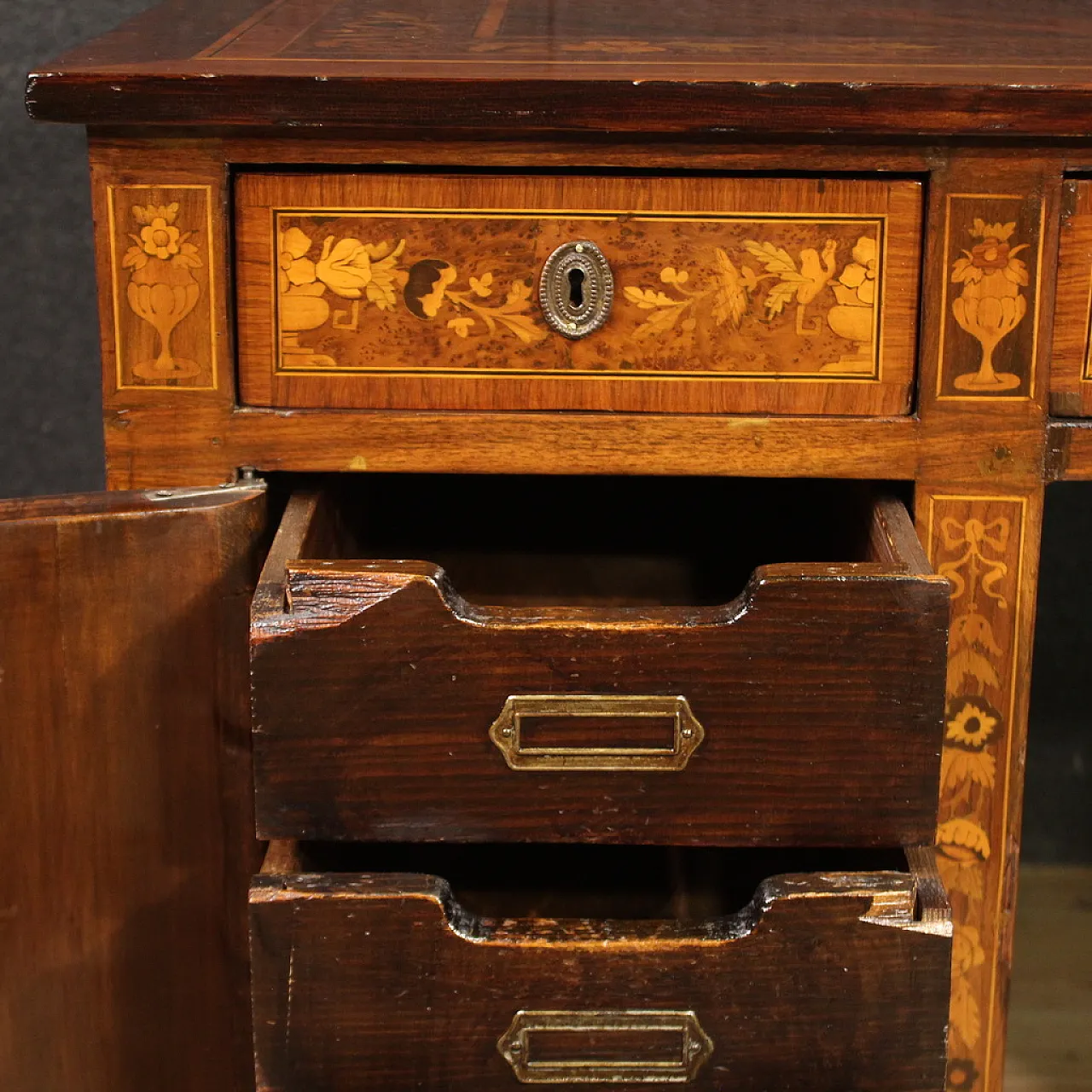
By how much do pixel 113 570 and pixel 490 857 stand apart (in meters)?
0.47

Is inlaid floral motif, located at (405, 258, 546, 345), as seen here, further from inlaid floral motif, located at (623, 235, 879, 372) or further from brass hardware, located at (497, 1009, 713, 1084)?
brass hardware, located at (497, 1009, 713, 1084)

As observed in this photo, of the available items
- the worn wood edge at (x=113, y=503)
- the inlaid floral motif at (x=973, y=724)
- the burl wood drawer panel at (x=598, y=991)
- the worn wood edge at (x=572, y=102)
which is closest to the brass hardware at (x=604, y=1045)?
the burl wood drawer panel at (x=598, y=991)

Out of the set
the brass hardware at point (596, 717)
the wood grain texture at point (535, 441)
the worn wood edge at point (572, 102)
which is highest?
the worn wood edge at point (572, 102)

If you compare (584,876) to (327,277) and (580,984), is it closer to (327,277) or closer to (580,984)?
(580,984)

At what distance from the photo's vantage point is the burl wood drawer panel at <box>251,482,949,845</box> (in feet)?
2.54

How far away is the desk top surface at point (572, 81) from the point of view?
85 centimetres

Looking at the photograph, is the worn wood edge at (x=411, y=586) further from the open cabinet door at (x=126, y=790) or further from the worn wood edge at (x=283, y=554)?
the open cabinet door at (x=126, y=790)

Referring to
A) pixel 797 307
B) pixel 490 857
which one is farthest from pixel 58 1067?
pixel 797 307

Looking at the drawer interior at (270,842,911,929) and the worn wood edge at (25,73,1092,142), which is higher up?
the worn wood edge at (25,73,1092,142)

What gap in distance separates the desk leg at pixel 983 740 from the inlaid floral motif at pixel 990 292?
0.08m

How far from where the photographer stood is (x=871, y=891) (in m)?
0.77

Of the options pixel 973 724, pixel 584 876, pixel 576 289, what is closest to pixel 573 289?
→ pixel 576 289

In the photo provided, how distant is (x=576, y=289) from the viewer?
3.01 feet

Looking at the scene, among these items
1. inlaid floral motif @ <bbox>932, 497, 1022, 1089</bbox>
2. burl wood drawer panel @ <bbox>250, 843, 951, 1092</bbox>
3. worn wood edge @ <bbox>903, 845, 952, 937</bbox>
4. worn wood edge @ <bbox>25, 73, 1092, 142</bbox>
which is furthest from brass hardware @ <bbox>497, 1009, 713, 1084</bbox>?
worn wood edge @ <bbox>25, 73, 1092, 142</bbox>
